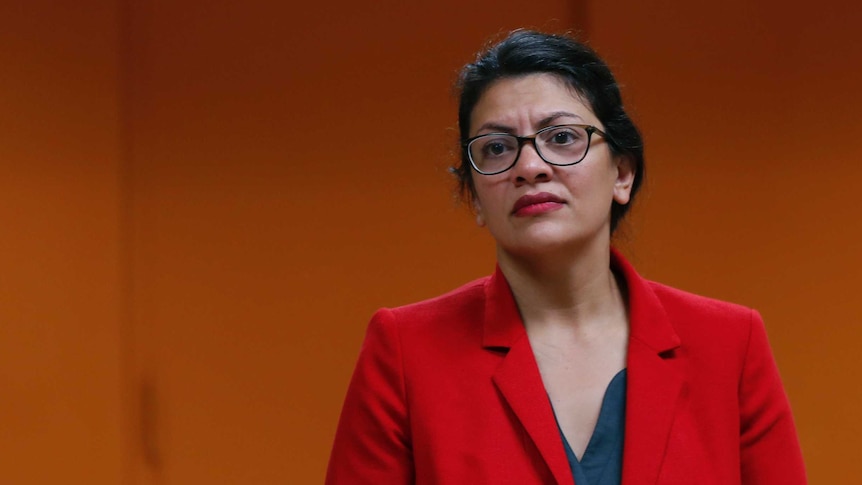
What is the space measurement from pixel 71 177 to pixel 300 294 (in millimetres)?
611

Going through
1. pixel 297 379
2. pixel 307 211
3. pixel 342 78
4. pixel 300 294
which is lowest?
pixel 297 379

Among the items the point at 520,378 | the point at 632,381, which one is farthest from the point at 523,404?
the point at 632,381

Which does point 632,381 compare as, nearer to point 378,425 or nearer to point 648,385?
point 648,385

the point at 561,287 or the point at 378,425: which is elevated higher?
the point at 561,287

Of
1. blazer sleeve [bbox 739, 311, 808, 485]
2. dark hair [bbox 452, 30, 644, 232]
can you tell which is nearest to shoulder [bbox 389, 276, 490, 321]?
dark hair [bbox 452, 30, 644, 232]

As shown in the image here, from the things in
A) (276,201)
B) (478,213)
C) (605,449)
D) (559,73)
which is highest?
(559,73)

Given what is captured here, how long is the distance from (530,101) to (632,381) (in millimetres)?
403

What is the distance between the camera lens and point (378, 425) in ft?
5.05

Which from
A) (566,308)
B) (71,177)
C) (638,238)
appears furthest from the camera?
(638,238)

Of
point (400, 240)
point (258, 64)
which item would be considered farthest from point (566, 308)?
point (258, 64)

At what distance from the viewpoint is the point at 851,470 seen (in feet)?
9.30

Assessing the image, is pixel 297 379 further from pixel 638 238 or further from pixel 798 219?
pixel 798 219

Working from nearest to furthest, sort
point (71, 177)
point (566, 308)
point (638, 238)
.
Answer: point (566, 308)
point (71, 177)
point (638, 238)

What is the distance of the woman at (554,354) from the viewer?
4.91 feet
